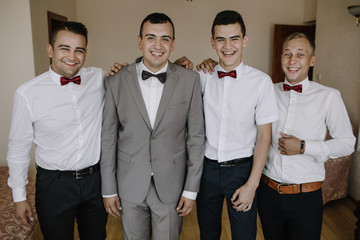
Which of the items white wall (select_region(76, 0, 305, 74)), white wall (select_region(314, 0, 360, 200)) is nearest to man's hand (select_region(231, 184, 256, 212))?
white wall (select_region(314, 0, 360, 200))

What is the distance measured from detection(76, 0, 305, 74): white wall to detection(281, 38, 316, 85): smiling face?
449cm

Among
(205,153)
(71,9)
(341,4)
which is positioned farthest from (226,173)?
(71,9)

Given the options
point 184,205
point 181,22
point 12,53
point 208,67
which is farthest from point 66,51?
point 181,22

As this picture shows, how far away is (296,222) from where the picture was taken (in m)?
1.85

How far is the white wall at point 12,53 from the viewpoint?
343 centimetres

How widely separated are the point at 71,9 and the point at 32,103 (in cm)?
458

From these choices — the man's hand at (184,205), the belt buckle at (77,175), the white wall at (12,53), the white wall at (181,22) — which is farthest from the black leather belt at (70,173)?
the white wall at (181,22)

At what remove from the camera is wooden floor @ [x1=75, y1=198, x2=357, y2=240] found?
9.68ft

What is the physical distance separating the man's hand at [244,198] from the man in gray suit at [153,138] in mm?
255

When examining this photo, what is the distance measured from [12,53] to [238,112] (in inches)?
116

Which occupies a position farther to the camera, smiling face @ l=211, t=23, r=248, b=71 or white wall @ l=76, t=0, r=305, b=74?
white wall @ l=76, t=0, r=305, b=74

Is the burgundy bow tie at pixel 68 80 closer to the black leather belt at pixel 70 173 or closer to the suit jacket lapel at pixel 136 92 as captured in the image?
the suit jacket lapel at pixel 136 92

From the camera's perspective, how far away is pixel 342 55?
4.27 metres

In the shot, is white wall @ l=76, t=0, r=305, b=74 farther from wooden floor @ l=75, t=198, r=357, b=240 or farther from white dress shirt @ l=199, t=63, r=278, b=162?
white dress shirt @ l=199, t=63, r=278, b=162
